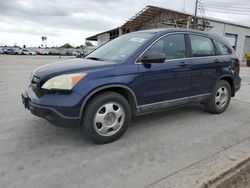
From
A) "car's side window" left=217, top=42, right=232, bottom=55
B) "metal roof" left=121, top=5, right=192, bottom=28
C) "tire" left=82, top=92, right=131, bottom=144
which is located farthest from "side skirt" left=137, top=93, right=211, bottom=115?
"metal roof" left=121, top=5, right=192, bottom=28

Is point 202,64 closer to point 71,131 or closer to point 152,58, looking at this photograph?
point 152,58

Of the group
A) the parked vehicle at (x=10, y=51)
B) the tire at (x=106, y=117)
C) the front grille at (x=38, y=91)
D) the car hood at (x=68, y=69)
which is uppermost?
the parked vehicle at (x=10, y=51)

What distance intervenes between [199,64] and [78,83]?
242 cm

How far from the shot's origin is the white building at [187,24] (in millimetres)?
26750

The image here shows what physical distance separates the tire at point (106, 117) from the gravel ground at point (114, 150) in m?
0.15

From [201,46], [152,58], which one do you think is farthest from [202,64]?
[152,58]

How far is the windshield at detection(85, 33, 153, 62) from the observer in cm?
383

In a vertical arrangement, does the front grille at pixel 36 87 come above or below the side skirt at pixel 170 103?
above

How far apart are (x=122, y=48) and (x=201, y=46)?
65.1 inches

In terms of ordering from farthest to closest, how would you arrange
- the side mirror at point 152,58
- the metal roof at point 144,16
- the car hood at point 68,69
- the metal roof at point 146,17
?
the metal roof at point 144,16
the metal roof at point 146,17
the side mirror at point 152,58
the car hood at point 68,69

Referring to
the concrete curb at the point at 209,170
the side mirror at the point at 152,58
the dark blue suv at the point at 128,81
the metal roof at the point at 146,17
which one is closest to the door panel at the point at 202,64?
the dark blue suv at the point at 128,81

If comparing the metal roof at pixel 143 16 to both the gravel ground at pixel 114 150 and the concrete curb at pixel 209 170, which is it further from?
the concrete curb at pixel 209 170

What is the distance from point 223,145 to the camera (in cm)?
358

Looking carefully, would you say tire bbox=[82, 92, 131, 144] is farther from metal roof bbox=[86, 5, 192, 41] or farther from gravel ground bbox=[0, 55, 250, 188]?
metal roof bbox=[86, 5, 192, 41]
